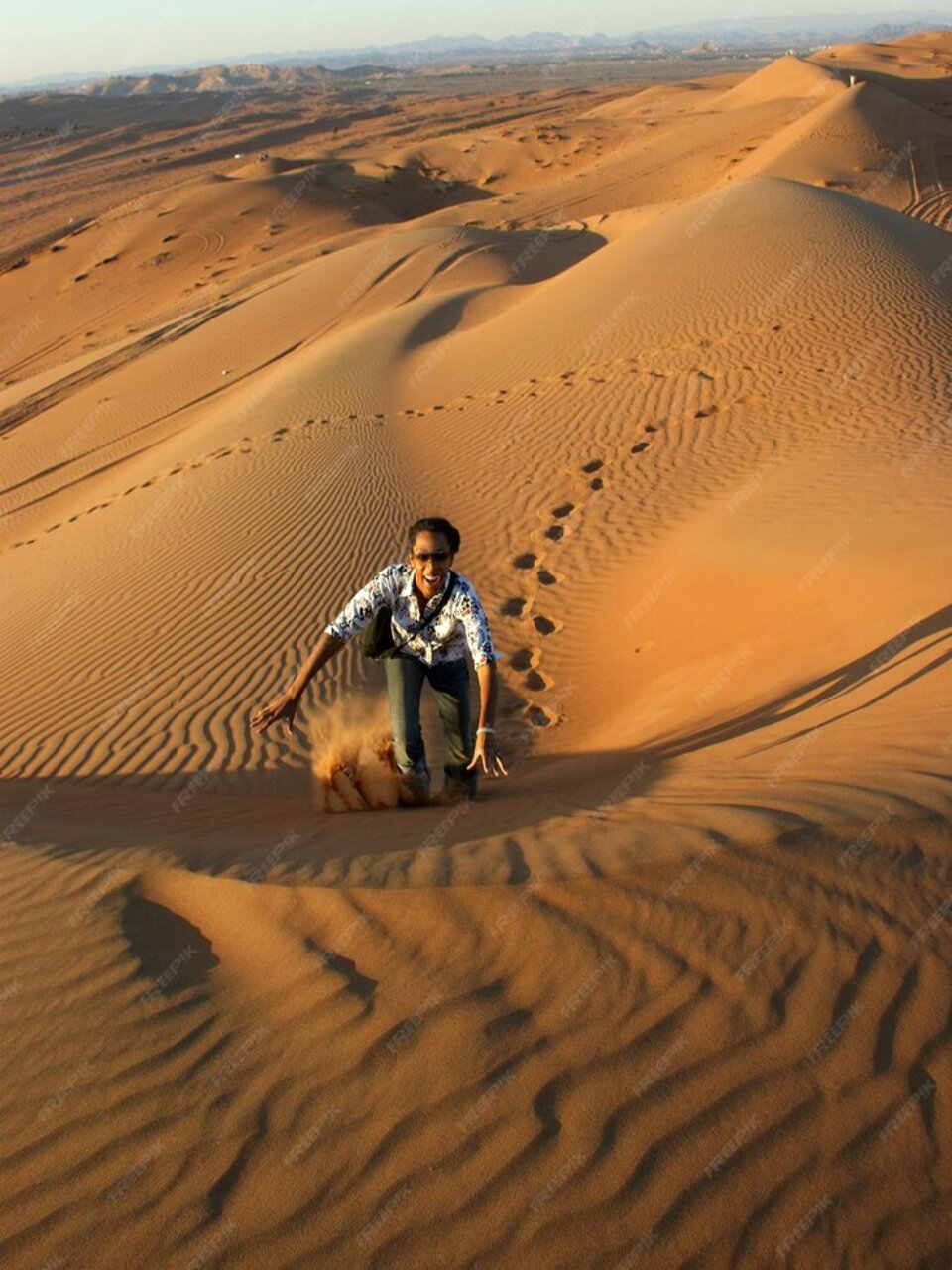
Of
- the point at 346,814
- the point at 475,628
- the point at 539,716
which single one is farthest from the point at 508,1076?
the point at 539,716

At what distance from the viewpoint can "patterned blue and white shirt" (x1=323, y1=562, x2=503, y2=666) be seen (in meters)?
4.00

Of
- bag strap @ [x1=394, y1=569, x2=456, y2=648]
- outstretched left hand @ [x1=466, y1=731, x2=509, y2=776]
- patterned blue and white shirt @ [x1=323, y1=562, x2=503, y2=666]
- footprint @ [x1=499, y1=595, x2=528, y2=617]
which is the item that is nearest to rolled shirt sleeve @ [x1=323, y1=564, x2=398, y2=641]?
A: patterned blue and white shirt @ [x1=323, y1=562, x2=503, y2=666]

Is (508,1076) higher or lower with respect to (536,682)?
higher

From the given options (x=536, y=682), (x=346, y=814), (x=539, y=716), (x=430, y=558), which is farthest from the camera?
(x=536, y=682)

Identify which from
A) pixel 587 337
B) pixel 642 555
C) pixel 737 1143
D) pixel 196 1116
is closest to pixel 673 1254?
pixel 737 1143

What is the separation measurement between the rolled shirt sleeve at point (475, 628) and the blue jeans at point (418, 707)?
16.1 inches

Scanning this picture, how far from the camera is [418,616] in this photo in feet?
13.6

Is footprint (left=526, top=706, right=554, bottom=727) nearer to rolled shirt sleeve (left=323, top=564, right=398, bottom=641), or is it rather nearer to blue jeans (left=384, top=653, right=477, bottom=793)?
blue jeans (left=384, top=653, right=477, bottom=793)

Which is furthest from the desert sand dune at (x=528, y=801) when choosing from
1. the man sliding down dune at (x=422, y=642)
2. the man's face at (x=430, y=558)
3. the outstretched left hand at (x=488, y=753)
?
the man's face at (x=430, y=558)

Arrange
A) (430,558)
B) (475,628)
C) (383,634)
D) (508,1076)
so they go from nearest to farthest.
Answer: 1. (508,1076)
2. (430,558)
3. (475,628)
4. (383,634)

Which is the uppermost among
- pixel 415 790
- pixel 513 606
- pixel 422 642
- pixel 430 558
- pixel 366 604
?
pixel 430 558

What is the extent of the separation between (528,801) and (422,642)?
100 centimetres

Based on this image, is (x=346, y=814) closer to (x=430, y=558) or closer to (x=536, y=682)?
(x=430, y=558)

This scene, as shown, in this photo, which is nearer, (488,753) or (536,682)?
(488,753)
